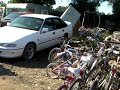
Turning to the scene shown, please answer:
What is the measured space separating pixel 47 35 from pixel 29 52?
126 centimetres

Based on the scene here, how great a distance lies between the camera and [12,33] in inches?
422

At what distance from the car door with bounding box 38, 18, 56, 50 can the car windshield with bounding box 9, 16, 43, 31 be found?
0.21m

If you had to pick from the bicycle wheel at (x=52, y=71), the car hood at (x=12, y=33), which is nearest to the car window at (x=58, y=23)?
the car hood at (x=12, y=33)

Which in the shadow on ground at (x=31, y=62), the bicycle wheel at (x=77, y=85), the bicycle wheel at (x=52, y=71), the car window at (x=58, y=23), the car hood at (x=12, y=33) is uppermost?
the car window at (x=58, y=23)

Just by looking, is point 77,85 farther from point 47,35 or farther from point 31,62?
point 47,35

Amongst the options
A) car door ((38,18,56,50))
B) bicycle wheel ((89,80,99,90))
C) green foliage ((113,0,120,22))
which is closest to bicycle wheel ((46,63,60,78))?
bicycle wheel ((89,80,99,90))

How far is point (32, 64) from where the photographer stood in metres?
10.4

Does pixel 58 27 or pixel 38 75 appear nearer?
pixel 38 75

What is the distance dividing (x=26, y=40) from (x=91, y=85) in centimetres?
460

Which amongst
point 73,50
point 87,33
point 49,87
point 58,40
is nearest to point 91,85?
point 49,87

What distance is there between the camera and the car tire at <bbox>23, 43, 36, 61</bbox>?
34.6ft

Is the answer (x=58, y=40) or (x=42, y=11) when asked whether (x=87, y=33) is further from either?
(x=42, y=11)

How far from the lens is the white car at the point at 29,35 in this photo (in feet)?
33.1

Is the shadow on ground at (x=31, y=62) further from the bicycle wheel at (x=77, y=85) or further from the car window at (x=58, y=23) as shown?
the bicycle wheel at (x=77, y=85)
